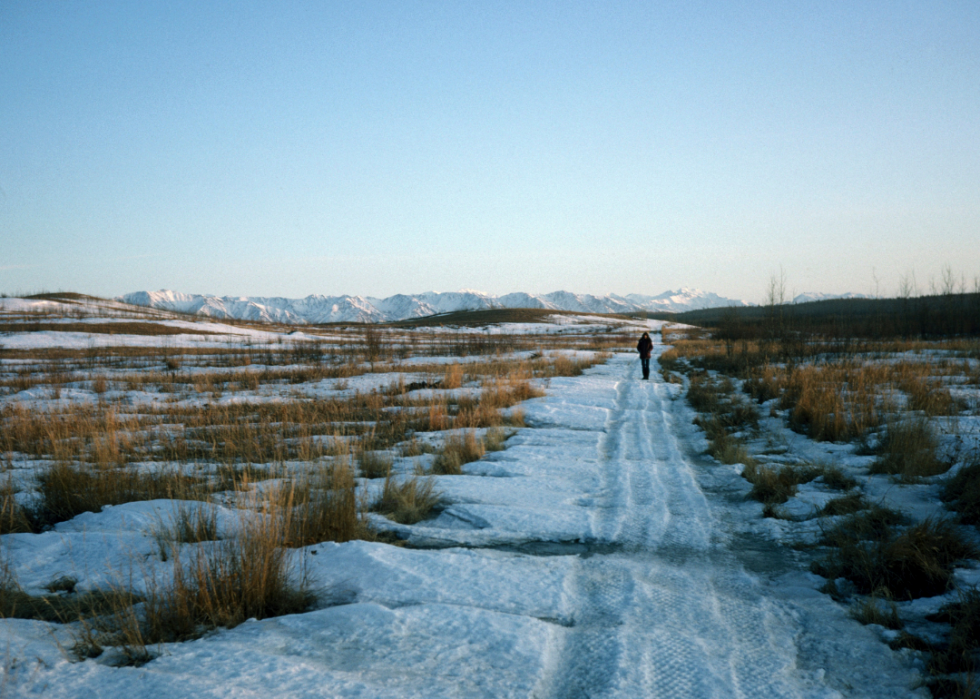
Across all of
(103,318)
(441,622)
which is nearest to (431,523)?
(441,622)

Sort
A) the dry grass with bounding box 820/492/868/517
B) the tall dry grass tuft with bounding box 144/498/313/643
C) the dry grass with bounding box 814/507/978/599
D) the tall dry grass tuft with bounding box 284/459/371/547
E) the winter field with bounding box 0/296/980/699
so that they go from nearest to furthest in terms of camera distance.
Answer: the winter field with bounding box 0/296/980/699, the tall dry grass tuft with bounding box 144/498/313/643, the dry grass with bounding box 814/507/978/599, the tall dry grass tuft with bounding box 284/459/371/547, the dry grass with bounding box 820/492/868/517

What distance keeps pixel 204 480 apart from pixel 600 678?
490 centimetres

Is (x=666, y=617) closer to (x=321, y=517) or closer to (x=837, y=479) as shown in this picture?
(x=321, y=517)

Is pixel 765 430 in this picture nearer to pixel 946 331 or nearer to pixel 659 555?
pixel 659 555

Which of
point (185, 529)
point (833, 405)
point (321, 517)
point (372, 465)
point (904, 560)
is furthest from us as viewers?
point (833, 405)

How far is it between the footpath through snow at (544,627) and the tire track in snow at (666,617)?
0.04ft

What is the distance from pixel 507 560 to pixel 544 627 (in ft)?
3.29

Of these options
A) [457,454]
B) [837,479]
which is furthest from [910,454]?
[457,454]

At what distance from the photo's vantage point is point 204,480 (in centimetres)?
565

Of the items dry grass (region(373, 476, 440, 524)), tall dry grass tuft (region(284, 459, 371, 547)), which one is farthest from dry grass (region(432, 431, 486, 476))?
tall dry grass tuft (region(284, 459, 371, 547))

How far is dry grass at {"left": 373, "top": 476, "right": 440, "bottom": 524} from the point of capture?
4.75 m

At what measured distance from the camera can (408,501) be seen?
16.0ft

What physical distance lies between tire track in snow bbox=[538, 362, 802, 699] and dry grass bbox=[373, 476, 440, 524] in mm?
1613

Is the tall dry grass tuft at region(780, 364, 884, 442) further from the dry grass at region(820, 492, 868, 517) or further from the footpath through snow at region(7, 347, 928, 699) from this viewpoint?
the footpath through snow at region(7, 347, 928, 699)
